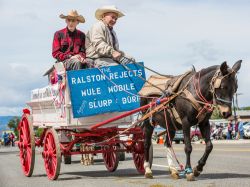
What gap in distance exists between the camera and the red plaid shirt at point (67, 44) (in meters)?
11.7

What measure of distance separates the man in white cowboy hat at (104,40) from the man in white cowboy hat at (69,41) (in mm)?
312

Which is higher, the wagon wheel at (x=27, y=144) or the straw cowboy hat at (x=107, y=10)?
the straw cowboy hat at (x=107, y=10)

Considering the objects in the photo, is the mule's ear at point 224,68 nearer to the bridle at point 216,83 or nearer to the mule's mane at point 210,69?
the bridle at point 216,83

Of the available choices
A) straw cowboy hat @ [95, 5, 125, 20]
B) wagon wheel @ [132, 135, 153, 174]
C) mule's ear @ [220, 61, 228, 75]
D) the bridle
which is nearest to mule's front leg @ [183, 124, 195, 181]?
the bridle

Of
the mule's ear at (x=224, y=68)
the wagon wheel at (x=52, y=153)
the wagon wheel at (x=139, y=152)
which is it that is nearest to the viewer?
the mule's ear at (x=224, y=68)

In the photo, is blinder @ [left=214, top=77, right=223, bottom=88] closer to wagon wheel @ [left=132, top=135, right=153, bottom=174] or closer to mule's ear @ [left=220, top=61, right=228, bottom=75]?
mule's ear @ [left=220, top=61, right=228, bottom=75]

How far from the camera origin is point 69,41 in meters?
11.8

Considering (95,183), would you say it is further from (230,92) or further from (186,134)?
(230,92)

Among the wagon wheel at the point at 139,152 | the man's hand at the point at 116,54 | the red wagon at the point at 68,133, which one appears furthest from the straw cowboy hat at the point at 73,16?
the wagon wheel at the point at 139,152

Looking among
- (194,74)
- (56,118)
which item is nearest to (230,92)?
(194,74)

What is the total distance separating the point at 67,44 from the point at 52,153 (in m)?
2.31

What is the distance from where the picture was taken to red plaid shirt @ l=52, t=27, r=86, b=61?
11695mm

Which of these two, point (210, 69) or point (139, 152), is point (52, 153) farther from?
point (210, 69)

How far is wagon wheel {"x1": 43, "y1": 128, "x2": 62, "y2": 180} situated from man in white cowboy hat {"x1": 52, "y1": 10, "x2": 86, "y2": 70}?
1560mm
